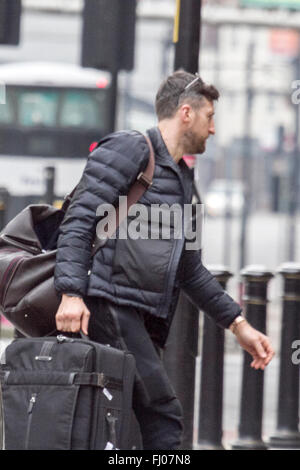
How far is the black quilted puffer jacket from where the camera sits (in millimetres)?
4043

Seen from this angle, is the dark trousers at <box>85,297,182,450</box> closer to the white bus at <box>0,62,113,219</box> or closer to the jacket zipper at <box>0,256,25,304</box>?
the jacket zipper at <box>0,256,25,304</box>

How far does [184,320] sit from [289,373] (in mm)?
1380

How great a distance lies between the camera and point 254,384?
6.72 metres

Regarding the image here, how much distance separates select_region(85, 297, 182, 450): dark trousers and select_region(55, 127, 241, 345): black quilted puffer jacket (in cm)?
6

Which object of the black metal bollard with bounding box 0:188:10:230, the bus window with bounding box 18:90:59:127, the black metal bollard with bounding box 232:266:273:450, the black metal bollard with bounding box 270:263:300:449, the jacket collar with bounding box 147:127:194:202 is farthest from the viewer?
the bus window with bounding box 18:90:59:127

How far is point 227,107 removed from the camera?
81750mm

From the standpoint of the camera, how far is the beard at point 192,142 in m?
4.33

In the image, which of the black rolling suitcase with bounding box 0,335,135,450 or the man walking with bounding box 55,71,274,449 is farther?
the man walking with bounding box 55,71,274,449

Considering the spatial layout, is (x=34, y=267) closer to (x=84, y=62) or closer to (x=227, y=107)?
(x=84, y=62)

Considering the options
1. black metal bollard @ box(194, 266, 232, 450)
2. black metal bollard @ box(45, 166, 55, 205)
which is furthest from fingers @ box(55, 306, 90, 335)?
black metal bollard @ box(45, 166, 55, 205)

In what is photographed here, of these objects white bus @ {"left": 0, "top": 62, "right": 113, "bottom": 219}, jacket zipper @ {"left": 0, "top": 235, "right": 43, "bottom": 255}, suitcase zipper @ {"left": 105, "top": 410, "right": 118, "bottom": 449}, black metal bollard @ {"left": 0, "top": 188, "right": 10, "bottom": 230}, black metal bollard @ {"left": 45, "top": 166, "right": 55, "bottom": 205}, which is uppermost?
white bus @ {"left": 0, "top": 62, "right": 113, "bottom": 219}

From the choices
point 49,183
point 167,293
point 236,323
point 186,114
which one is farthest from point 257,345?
point 49,183

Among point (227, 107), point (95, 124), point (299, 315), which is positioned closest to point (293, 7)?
point (95, 124)

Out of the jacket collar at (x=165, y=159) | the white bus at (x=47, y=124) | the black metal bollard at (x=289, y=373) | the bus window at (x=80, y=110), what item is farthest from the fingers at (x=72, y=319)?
the bus window at (x=80, y=110)
